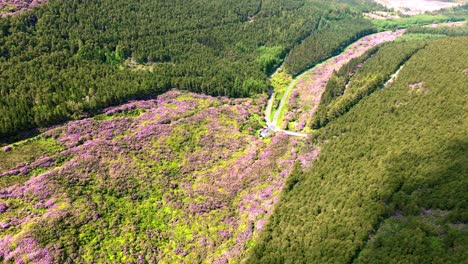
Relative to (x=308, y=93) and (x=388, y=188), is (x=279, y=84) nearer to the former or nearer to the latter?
(x=308, y=93)

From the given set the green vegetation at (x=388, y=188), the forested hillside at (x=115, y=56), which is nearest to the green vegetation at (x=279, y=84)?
the forested hillside at (x=115, y=56)

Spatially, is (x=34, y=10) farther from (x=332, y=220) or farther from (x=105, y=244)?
(x=332, y=220)

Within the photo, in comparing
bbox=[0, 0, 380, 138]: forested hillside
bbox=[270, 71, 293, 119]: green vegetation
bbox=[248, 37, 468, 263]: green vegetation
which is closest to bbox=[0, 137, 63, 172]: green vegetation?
bbox=[0, 0, 380, 138]: forested hillside

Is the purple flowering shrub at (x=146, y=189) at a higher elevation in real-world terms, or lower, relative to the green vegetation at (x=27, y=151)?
lower

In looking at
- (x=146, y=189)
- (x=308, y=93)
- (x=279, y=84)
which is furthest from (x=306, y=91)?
(x=146, y=189)

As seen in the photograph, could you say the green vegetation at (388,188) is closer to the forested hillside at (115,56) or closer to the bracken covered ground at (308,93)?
the bracken covered ground at (308,93)
